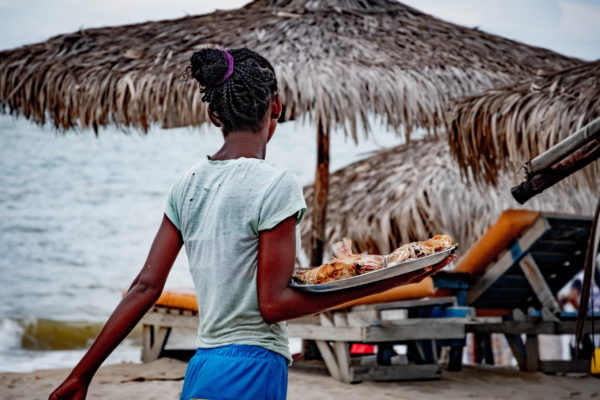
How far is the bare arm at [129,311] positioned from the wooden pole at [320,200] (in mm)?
4721

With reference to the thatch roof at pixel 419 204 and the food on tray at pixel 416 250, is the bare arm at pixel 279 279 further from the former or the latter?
the thatch roof at pixel 419 204

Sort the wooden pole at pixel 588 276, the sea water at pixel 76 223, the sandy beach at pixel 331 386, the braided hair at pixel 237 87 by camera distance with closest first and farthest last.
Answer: the braided hair at pixel 237 87
the wooden pole at pixel 588 276
the sandy beach at pixel 331 386
the sea water at pixel 76 223

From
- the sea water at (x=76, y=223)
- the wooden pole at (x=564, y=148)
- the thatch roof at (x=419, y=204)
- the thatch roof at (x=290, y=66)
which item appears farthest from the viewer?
the sea water at (x=76, y=223)

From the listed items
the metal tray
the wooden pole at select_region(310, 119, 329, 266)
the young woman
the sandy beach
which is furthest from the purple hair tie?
the wooden pole at select_region(310, 119, 329, 266)

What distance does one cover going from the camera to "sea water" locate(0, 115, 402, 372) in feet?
64.2

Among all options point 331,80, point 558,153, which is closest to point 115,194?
point 331,80

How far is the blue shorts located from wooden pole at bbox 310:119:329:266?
15.7 feet

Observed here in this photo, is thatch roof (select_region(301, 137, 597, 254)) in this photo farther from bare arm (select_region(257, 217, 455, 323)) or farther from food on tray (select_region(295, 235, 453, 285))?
bare arm (select_region(257, 217, 455, 323))

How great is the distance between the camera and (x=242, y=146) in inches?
52.2

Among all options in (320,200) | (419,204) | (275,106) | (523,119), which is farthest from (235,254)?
(419,204)

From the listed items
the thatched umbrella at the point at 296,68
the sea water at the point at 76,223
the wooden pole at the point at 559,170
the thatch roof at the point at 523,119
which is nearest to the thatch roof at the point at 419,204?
the thatched umbrella at the point at 296,68

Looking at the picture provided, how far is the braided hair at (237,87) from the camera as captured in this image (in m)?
1.32

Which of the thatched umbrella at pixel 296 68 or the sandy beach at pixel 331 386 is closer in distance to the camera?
the sandy beach at pixel 331 386

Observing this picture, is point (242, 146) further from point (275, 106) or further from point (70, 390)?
point (70, 390)
